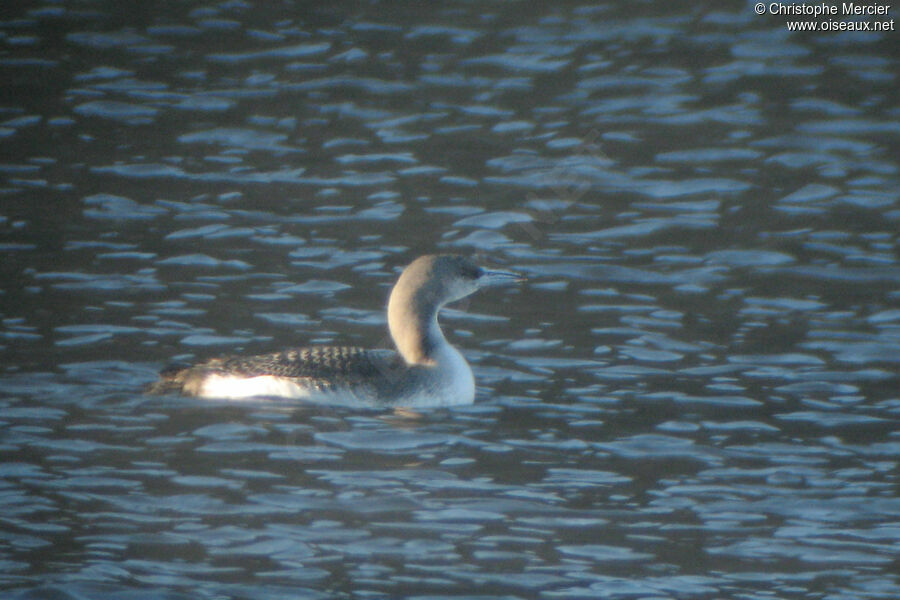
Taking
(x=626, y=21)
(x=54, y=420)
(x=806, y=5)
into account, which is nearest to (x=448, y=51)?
(x=626, y=21)

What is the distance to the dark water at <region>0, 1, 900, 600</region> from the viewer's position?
6.63m

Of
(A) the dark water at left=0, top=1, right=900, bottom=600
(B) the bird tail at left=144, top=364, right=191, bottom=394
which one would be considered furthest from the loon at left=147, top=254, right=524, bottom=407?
(A) the dark water at left=0, top=1, right=900, bottom=600

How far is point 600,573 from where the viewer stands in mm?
6367

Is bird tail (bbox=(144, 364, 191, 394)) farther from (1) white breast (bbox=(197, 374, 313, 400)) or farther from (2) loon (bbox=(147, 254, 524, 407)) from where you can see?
(1) white breast (bbox=(197, 374, 313, 400))

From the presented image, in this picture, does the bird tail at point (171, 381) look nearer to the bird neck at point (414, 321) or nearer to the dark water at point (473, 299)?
the dark water at point (473, 299)

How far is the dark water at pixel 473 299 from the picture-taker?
6.63 meters

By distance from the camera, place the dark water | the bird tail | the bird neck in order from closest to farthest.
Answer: the dark water, the bird tail, the bird neck

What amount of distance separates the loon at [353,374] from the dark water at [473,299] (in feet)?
0.40

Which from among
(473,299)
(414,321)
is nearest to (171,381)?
(414,321)

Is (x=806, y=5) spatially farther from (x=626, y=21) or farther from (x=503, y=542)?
(x=503, y=542)

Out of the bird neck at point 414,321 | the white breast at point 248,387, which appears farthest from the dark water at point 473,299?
the bird neck at point 414,321

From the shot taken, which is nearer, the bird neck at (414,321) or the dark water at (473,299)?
the dark water at (473,299)

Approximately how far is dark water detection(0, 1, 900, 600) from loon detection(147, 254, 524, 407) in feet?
0.40

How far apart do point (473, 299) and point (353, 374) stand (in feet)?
6.21
